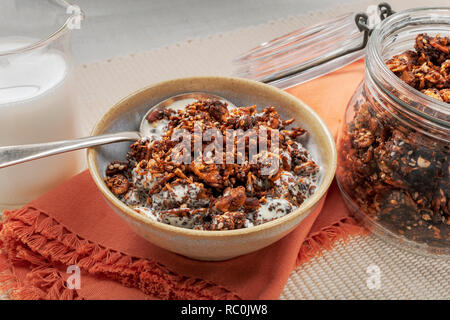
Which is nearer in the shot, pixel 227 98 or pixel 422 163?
pixel 422 163

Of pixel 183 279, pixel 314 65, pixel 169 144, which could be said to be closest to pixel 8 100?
pixel 169 144

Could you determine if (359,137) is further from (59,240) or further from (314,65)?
(59,240)

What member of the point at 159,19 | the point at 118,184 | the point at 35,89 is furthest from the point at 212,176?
the point at 159,19

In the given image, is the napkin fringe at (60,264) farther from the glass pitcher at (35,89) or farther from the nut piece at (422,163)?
the nut piece at (422,163)

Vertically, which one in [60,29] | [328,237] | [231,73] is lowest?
[328,237]

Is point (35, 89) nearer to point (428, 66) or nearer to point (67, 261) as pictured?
point (67, 261)

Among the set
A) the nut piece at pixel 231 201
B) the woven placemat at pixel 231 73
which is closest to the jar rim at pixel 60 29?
the woven placemat at pixel 231 73

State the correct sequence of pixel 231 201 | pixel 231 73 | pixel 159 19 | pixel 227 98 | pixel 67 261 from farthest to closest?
pixel 159 19 → pixel 231 73 → pixel 227 98 → pixel 67 261 → pixel 231 201
